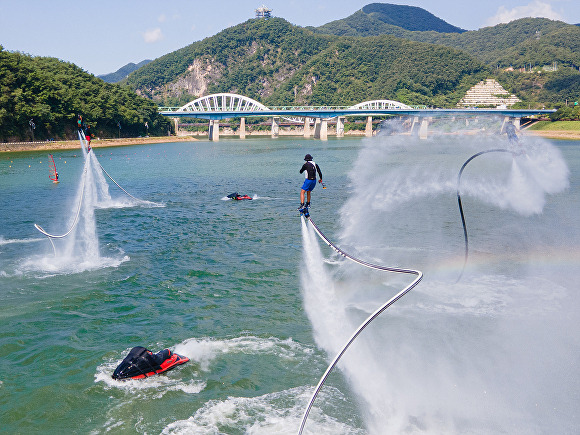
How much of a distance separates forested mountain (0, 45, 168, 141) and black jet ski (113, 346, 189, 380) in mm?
136089

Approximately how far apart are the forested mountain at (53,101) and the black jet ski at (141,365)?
136 m

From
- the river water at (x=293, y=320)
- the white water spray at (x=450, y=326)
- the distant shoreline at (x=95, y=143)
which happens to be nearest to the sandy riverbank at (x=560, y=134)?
the distant shoreline at (x=95, y=143)

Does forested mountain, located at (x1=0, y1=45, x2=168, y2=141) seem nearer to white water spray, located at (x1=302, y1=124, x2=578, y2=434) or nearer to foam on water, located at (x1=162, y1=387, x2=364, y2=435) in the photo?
white water spray, located at (x1=302, y1=124, x2=578, y2=434)

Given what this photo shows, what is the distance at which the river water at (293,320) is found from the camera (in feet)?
43.9

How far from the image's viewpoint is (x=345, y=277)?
2456 cm

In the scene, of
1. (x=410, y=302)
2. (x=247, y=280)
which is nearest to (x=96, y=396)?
(x=247, y=280)

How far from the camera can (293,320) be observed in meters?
19.3

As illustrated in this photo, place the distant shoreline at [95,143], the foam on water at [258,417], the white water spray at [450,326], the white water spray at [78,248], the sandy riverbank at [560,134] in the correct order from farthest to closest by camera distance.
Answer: the sandy riverbank at [560,134] → the distant shoreline at [95,143] → the white water spray at [78,248] → the white water spray at [450,326] → the foam on water at [258,417]

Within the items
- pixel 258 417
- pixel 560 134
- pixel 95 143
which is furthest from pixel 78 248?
pixel 560 134

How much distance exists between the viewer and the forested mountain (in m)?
136

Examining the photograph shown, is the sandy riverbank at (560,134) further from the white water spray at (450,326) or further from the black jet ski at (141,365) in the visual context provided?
the black jet ski at (141,365)

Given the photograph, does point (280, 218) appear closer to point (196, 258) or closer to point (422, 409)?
point (196, 258)

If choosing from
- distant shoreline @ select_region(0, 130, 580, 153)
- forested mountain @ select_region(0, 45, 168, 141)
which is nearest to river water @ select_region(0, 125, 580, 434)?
distant shoreline @ select_region(0, 130, 580, 153)

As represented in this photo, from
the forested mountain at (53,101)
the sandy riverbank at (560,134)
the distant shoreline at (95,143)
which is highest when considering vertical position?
the forested mountain at (53,101)
